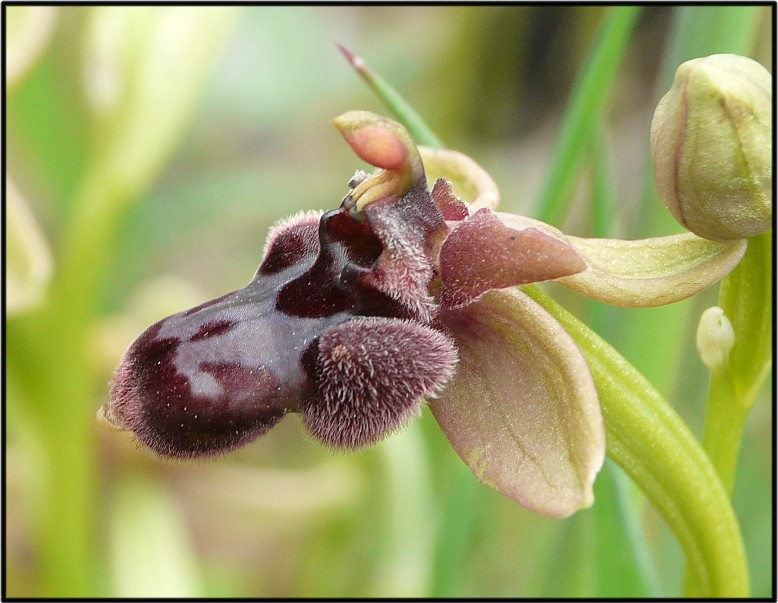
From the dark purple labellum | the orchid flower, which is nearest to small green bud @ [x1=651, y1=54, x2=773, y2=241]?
the orchid flower

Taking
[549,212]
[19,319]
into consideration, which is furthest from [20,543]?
[549,212]

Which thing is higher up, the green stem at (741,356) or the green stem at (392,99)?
the green stem at (392,99)

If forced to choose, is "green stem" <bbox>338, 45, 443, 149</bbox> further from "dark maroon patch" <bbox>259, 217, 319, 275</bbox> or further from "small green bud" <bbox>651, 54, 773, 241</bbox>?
"small green bud" <bbox>651, 54, 773, 241</bbox>

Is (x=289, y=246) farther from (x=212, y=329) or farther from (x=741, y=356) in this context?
(x=741, y=356)

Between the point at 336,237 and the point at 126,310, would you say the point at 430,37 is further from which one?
the point at 336,237

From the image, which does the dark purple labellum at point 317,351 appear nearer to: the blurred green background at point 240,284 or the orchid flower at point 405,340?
the orchid flower at point 405,340

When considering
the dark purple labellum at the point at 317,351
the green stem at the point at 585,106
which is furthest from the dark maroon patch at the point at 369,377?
the green stem at the point at 585,106
